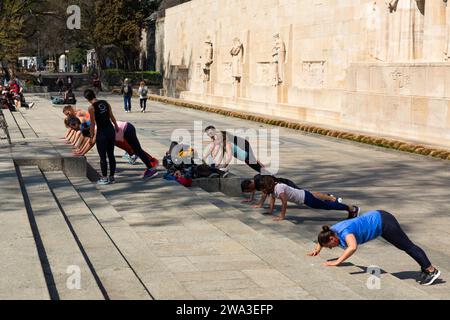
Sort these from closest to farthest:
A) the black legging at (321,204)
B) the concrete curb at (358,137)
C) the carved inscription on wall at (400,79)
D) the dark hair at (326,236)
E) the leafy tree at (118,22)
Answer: the dark hair at (326,236) < the black legging at (321,204) < the concrete curb at (358,137) < the carved inscription on wall at (400,79) < the leafy tree at (118,22)

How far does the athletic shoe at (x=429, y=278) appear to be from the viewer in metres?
7.00

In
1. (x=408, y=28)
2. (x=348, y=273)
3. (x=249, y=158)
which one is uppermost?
(x=408, y=28)

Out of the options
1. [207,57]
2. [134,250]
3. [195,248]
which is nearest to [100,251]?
[134,250]

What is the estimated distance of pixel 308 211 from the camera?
1082cm

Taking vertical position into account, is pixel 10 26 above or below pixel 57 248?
above

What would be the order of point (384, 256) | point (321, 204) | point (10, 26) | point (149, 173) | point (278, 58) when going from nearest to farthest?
1. point (384, 256)
2. point (321, 204)
3. point (149, 173)
4. point (278, 58)
5. point (10, 26)

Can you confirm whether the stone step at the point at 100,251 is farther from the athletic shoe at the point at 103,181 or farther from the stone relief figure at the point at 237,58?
the stone relief figure at the point at 237,58

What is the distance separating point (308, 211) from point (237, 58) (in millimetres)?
24889

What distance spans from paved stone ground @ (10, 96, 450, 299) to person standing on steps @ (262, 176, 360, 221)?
0.23 meters

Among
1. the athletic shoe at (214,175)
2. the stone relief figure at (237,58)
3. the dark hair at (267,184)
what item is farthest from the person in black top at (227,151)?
the stone relief figure at (237,58)

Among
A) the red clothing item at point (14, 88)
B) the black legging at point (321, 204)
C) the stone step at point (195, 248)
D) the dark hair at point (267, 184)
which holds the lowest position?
the stone step at point (195, 248)

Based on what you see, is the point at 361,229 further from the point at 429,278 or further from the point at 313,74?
the point at 313,74

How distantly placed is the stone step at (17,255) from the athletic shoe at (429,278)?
354cm

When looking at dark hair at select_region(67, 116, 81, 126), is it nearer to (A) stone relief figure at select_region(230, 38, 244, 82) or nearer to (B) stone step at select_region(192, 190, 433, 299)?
(B) stone step at select_region(192, 190, 433, 299)
